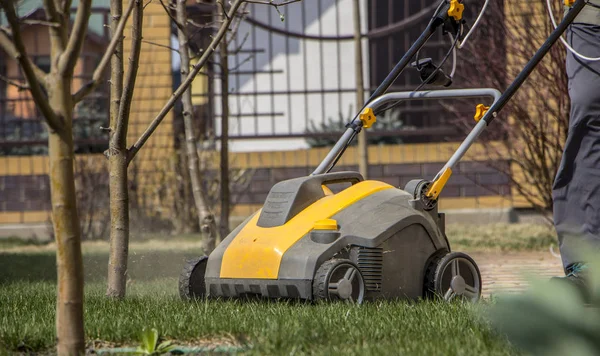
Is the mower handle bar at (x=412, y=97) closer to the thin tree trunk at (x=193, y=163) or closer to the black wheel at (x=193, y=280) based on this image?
the black wheel at (x=193, y=280)

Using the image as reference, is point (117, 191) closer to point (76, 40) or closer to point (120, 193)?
point (120, 193)

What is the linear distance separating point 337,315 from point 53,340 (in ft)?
3.37

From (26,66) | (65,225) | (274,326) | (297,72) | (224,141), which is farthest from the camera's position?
(297,72)

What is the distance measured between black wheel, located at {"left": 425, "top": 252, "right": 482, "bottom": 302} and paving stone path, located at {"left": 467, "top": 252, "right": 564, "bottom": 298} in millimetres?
1101

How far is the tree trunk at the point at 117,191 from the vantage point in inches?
183

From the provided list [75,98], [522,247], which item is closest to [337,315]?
[75,98]

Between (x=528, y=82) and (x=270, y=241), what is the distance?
183 inches

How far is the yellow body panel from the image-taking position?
4.15 metres

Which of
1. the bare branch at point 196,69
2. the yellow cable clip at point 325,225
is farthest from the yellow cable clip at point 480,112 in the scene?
the bare branch at point 196,69

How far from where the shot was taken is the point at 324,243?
4.11 m

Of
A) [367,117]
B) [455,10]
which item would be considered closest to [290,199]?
[367,117]

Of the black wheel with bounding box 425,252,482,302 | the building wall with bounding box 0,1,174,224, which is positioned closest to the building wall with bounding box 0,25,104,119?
the building wall with bounding box 0,1,174,224

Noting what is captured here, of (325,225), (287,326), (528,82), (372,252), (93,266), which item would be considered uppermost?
(528,82)

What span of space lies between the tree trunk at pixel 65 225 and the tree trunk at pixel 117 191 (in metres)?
1.75
